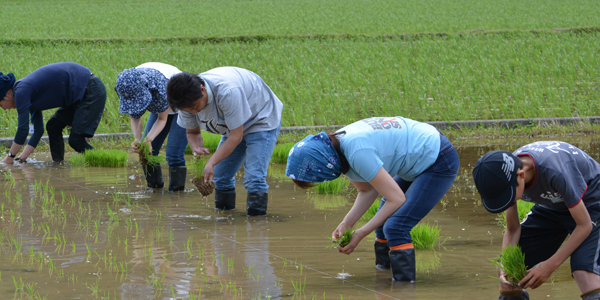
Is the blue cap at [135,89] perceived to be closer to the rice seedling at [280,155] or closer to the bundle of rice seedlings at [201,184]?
the bundle of rice seedlings at [201,184]

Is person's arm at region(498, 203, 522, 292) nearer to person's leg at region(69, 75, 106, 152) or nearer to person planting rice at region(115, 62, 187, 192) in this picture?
person planting rice at region(115, 62, 187, 192)

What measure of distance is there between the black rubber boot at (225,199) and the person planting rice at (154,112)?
84 cm

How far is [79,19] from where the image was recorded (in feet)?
92.3

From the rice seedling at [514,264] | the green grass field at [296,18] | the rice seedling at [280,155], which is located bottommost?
the green grass field at [296,18]

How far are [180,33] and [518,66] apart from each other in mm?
12984

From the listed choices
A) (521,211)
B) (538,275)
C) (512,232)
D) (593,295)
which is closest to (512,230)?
(512,232)

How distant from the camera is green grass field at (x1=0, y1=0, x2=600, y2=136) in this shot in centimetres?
1048

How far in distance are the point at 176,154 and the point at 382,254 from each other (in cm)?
287

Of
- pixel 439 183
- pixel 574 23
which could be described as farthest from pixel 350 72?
pixel 574 23

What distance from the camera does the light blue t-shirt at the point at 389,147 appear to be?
10.5ft

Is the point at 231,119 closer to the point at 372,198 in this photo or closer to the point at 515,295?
the point at 372,198

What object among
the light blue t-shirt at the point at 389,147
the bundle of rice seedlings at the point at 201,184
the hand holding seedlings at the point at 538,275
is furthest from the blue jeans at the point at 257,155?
the hand holding seedlings at the point at 538,275

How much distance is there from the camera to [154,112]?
6.00 meters

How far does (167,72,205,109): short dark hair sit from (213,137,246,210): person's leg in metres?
1.10
